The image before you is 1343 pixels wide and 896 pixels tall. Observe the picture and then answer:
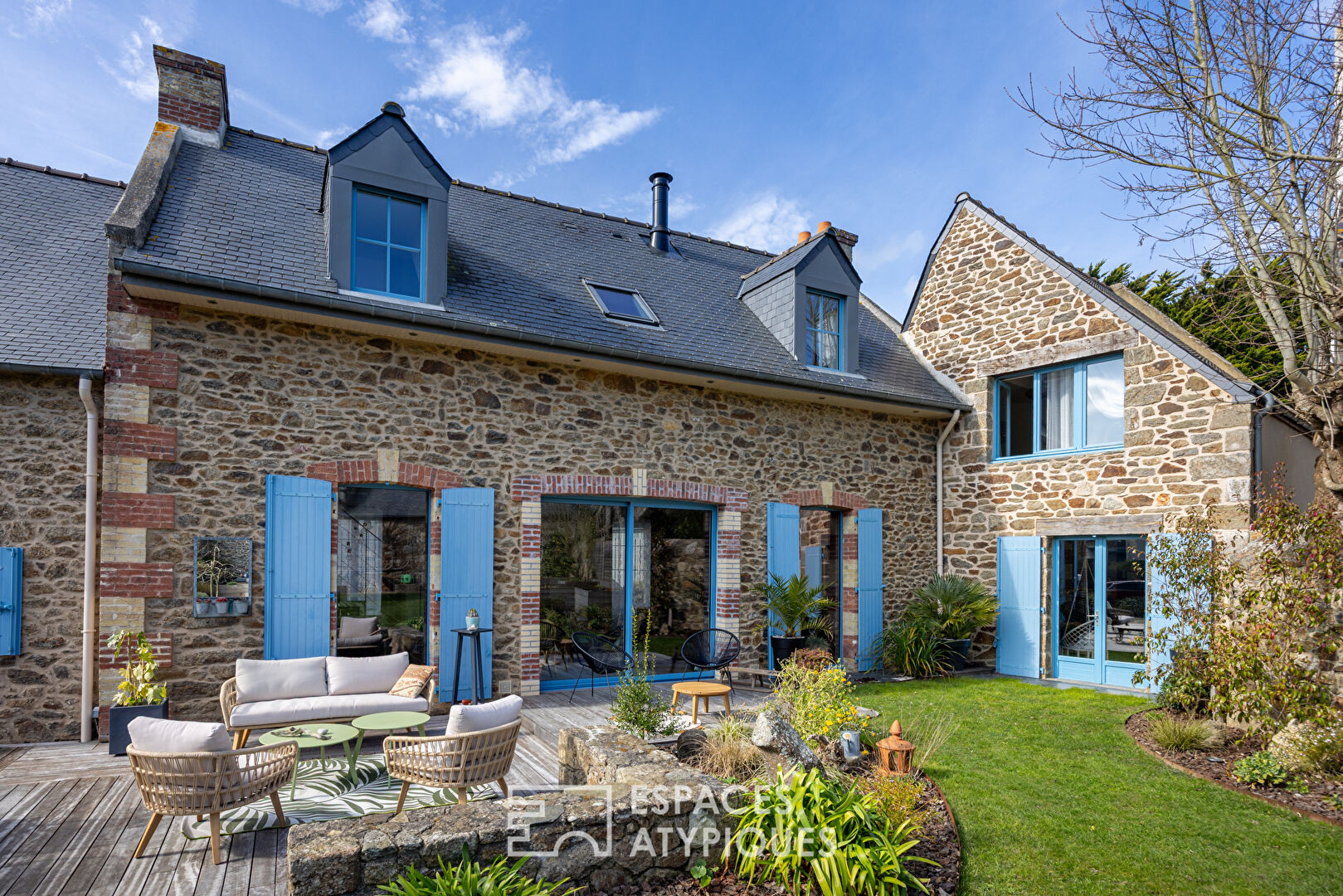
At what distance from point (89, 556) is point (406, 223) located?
426 cm

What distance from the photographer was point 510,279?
8633mm

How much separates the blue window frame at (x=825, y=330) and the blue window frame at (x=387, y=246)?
17.5 feet

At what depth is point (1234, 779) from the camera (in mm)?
5504

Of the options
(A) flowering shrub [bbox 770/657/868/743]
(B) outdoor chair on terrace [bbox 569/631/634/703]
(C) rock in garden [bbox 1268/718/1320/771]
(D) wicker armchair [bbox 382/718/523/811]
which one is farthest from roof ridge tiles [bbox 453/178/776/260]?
(C) rock in garden [bbox 1268/718/1320/771]

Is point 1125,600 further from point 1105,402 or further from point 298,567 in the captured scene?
point 298,567

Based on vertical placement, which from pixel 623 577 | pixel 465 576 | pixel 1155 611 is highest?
pixel 465 576

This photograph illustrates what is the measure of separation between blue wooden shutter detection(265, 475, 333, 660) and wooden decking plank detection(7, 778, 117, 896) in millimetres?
1819

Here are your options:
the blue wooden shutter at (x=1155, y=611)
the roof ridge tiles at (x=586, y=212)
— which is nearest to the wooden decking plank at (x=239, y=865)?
the roof ridge tiles at (x=586, y=212)

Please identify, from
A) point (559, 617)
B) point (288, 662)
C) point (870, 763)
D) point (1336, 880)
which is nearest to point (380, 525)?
point (288, 662)

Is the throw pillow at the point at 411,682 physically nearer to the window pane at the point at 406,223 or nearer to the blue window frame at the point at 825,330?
the window pane at the point at 406,223

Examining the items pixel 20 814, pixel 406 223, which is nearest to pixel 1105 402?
pixel 406 223

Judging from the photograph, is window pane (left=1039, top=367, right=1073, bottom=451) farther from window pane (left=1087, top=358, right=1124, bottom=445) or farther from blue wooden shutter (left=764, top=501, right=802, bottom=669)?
blue wooden shutter (left=764, top=501, right=802, bottom=669)

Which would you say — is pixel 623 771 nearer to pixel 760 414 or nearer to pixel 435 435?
pixel 435 435

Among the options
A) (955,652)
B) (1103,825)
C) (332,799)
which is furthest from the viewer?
(955,652)
